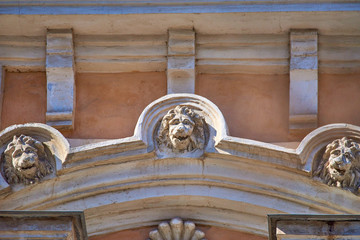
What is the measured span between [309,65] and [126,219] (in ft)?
6.03

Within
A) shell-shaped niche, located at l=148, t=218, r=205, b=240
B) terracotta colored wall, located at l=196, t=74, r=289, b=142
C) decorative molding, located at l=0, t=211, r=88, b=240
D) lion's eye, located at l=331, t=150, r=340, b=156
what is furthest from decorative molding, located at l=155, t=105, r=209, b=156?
decorative molding, located at l=0, t=211, r=88, b=240

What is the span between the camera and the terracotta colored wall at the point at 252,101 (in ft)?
38.0

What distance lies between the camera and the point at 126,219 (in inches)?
444

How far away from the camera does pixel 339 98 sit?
11.7 metres

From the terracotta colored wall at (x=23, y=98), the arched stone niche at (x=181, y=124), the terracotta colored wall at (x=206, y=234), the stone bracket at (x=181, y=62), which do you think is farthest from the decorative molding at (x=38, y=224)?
the stone bracket at (x=181, y=62)

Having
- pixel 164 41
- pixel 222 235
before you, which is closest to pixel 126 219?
pixel 222 235

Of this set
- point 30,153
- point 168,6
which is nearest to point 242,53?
point 168,6

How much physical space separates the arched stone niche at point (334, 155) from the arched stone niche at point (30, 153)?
1.76m

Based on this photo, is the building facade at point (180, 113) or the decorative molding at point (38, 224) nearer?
the decorative molding at point (38, 224)

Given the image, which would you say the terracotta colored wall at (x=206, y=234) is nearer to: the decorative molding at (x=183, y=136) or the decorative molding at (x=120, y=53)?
the decorative molding at (x=183, y=136)

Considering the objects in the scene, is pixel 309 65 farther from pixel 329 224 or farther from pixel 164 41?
pixel 329 224

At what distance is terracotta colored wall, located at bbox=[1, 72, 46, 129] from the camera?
1168cm

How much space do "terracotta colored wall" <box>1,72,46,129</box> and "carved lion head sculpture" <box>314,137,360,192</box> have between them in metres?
2.18

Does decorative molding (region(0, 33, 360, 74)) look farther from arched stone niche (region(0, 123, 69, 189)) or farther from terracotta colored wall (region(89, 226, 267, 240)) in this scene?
terracotta colored wall (region(89, 226, 267, 240))
